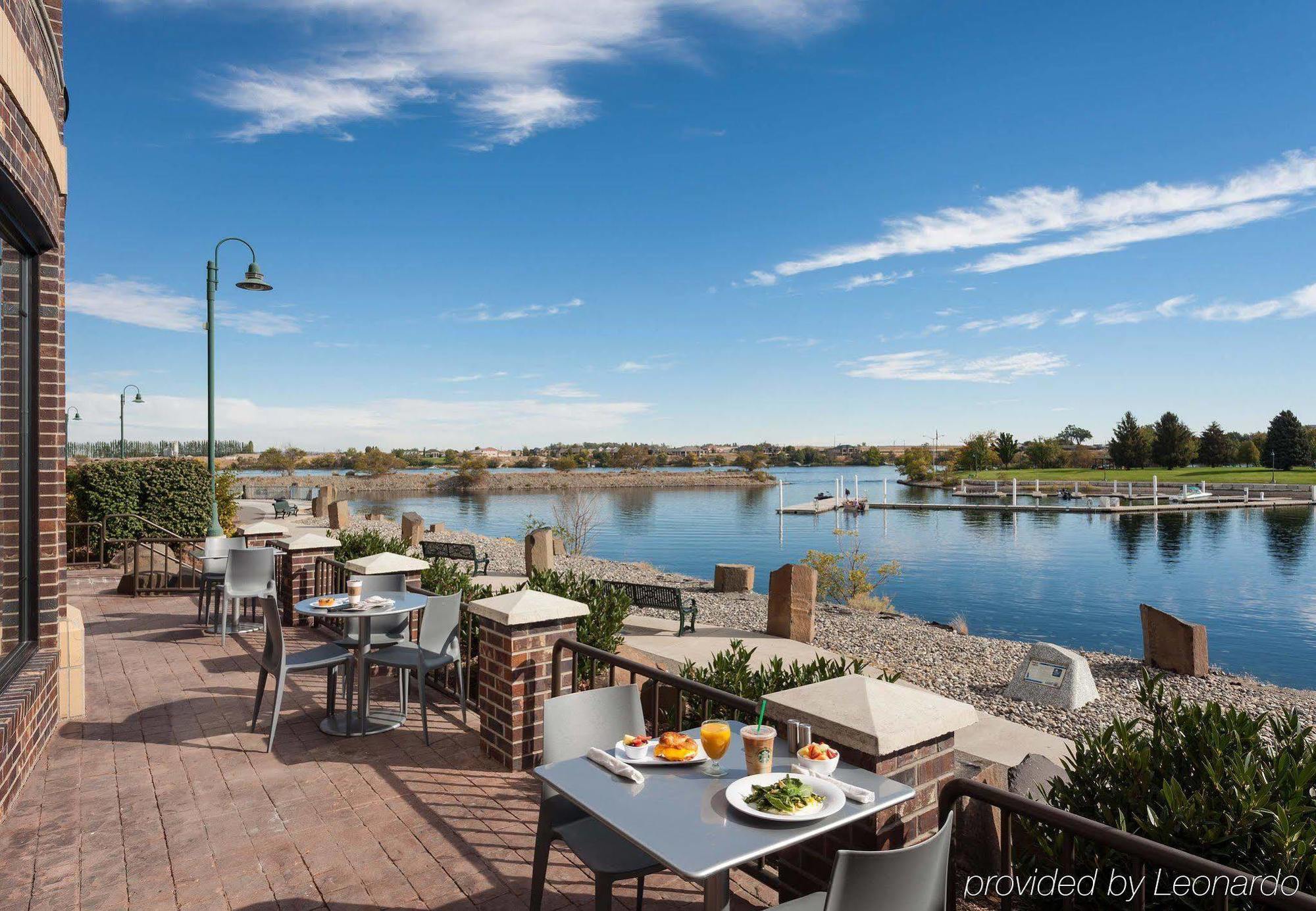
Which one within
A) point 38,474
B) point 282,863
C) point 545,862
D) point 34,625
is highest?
point 38,474

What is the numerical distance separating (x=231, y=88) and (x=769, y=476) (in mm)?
91690

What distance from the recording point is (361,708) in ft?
17.0

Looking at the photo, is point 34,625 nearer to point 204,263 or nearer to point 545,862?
point 545,862

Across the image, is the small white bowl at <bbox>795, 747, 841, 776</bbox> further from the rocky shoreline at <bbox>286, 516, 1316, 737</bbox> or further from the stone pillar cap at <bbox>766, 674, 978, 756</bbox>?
the rocky shoreline at <bbox>286, 516, 1316, 737</bbox>

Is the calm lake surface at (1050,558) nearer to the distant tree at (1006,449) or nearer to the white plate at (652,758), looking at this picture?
the white plate at (652,758)

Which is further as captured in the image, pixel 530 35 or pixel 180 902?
pixel 530 35

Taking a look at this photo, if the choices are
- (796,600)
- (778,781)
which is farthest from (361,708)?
(796,600)

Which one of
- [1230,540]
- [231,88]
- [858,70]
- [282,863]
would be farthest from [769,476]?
[282,863]

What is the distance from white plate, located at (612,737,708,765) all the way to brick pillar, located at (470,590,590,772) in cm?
199

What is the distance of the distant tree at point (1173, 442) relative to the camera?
85.4m

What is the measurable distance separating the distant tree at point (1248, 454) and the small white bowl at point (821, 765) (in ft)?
388

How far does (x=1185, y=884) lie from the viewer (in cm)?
240

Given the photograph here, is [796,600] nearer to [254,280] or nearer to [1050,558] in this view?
[254,280]

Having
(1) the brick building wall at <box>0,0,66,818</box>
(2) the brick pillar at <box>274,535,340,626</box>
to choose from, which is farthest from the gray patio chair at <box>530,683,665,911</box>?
(2) the brick pillar at <box>274,535,340,626</box>
